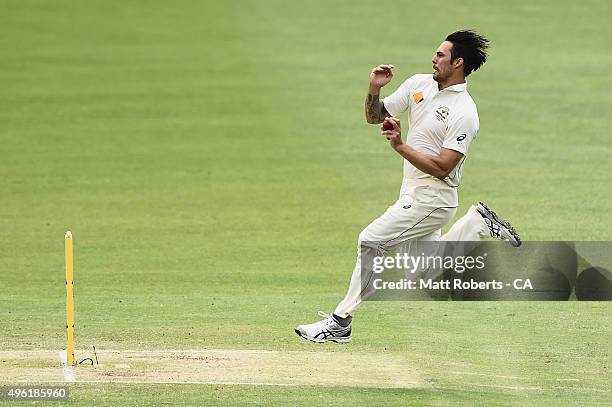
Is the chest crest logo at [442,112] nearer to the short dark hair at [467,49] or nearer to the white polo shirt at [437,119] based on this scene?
the white polo shirt at [437,119]

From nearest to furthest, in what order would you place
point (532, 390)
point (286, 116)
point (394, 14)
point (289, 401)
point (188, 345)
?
point (289, 401) < point (532, 390) < point (188, 345) < point (286, 116) < point (394, 14)

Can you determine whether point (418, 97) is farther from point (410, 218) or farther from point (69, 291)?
point (69, 291)

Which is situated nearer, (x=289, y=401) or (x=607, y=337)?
(x=289, y=401)

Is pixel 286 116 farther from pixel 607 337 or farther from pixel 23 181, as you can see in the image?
pixel 607 337

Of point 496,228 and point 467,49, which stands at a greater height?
point 467,49

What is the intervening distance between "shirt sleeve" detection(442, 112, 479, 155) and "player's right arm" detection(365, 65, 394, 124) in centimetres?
70

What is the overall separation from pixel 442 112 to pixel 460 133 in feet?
0.85

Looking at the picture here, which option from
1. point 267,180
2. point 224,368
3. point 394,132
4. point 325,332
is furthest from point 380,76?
point 267,180

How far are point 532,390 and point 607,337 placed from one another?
7.40 ft

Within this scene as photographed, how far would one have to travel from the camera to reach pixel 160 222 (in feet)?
59.7

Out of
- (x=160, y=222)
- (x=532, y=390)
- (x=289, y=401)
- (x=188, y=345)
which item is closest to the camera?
(x=289, y=401)

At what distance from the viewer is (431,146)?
1025 centimetres

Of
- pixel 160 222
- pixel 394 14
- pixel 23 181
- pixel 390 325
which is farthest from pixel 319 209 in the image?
pixel 394 14

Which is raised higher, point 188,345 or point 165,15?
point 165,15
